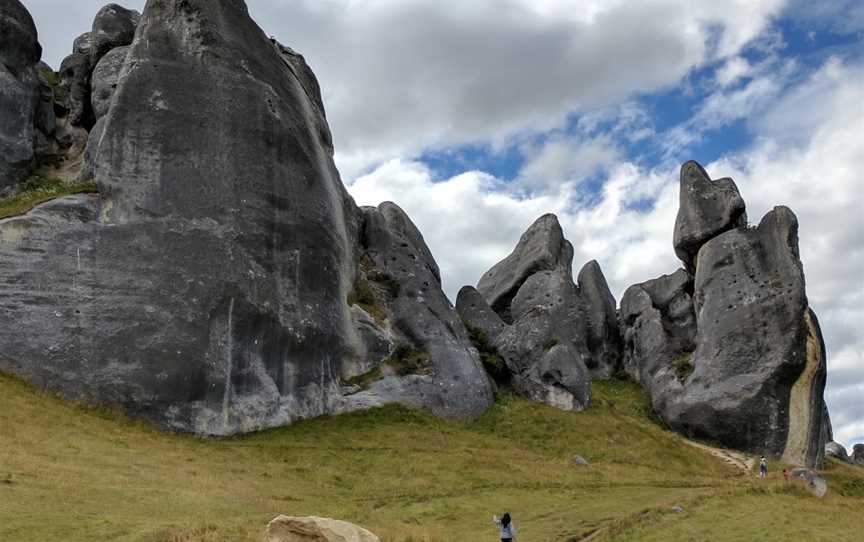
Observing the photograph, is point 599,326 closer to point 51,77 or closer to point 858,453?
point 858,453

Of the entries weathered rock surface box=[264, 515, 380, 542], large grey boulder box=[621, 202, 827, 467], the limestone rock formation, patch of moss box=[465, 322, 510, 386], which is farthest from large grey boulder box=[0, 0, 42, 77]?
weathered rock surface box=[264, 515, 380, 542]

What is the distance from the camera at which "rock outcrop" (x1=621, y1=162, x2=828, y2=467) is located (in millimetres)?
42812

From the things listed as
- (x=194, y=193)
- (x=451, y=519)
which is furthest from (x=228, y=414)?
(x=451, y=519)

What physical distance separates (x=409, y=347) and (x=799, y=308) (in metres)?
20.0

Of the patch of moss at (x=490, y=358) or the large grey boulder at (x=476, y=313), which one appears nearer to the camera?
the patch of moss at (x=490, y=358)

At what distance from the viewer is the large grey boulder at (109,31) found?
53562 millimetres

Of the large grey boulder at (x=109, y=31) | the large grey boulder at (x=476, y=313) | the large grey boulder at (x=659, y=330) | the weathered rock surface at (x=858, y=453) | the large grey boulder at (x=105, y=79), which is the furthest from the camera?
the weathered rock surface at (x=858, y=453)

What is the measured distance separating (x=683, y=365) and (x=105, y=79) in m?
36.7

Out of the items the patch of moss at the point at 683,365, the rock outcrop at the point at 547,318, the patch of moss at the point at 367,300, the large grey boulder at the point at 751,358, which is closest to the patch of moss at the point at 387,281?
the patch of moss at the point at 367,300

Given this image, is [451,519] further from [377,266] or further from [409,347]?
[377,266]

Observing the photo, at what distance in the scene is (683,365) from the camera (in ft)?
163

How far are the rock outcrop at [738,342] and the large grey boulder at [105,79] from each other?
3427 cm

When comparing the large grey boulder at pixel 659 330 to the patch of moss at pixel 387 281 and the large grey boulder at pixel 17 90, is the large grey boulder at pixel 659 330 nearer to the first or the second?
the patch of moss at pixel 387 281

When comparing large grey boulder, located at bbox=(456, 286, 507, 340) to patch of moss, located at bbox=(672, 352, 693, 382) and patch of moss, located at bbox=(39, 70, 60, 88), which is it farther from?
patch of moss, located at bbox=(39, 70, 60, 88)
